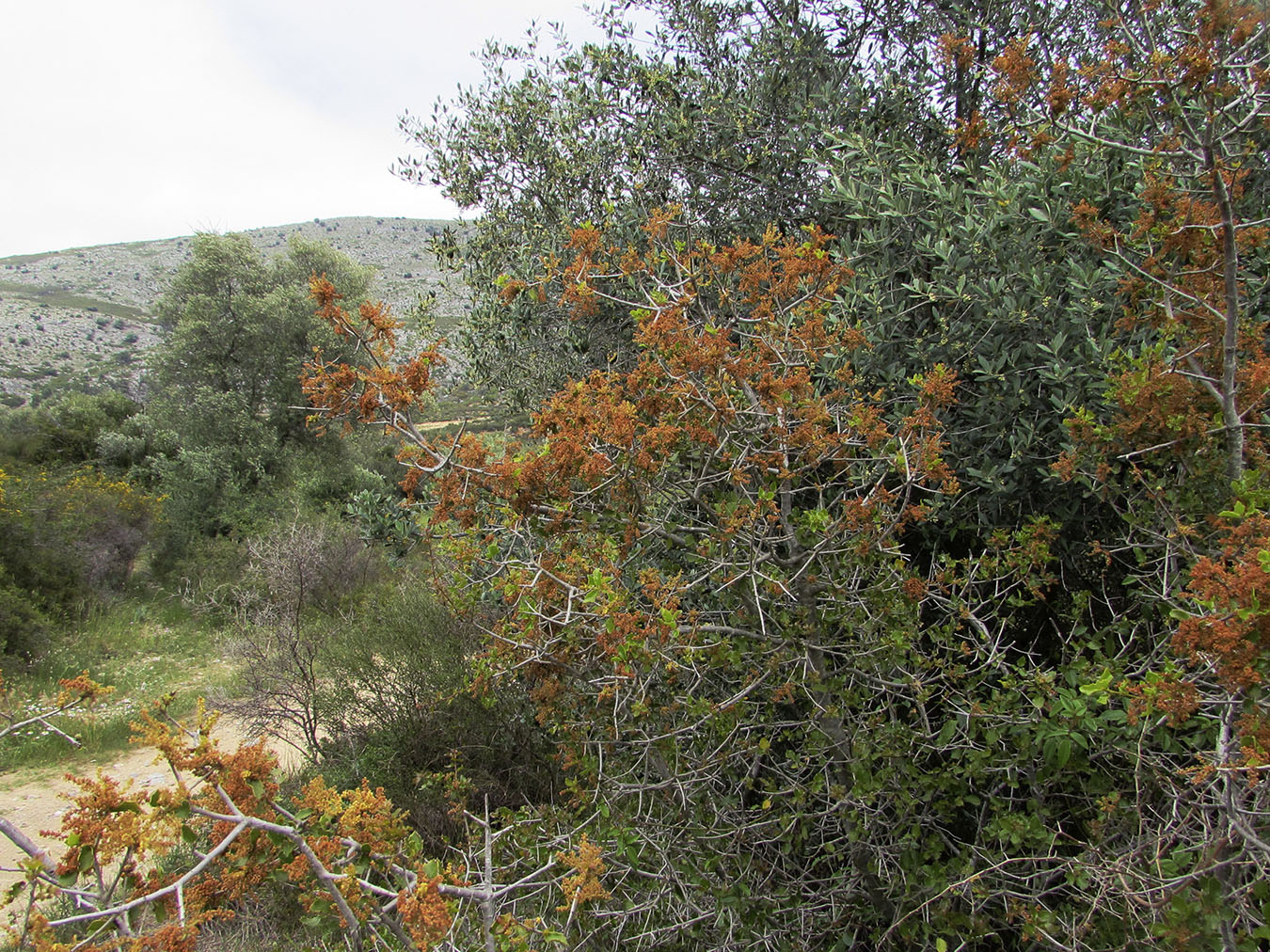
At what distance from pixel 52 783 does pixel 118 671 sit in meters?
3.29

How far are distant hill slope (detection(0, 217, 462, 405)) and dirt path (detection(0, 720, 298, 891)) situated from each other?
49.2 ft

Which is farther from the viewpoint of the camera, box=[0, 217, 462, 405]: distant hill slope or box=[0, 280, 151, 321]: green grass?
box=[0, 280, 151, 321]: green grass

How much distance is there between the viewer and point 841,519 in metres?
2.55

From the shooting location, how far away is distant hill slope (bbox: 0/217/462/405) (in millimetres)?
39219

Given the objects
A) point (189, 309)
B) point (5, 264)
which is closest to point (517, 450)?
point (189, 309)

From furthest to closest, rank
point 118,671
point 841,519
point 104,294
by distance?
point 104,294 → point 118,671 → point 841,519

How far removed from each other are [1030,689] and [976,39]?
378 cm

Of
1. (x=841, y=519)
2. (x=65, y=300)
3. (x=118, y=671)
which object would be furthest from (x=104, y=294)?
(x=841, y=519)

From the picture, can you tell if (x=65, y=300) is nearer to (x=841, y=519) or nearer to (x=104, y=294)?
(x=104, y=294)

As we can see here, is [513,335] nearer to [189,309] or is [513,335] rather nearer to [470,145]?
[470,145]

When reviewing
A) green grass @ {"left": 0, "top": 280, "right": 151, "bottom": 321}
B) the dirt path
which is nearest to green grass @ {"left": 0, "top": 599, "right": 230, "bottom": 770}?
the dirt path

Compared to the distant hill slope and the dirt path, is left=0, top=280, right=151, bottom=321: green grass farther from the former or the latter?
the dirt path

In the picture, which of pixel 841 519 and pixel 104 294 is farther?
pixel 104 294

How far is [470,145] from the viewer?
5.44 metres
